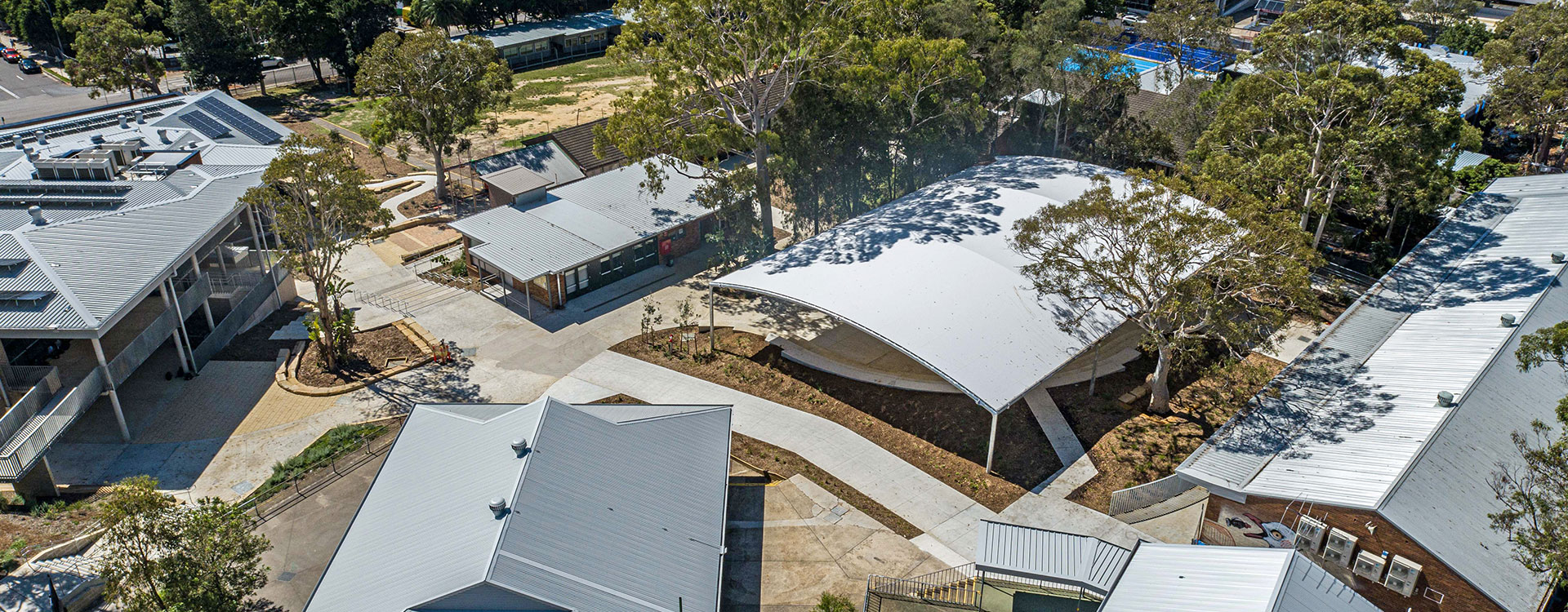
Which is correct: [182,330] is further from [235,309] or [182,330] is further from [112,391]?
[112,391]

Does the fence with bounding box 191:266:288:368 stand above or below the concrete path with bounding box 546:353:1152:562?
above

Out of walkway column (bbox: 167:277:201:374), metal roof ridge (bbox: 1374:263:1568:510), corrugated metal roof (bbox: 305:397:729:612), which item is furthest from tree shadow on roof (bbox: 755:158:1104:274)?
walkway column (bbox: 167:277:201:374)

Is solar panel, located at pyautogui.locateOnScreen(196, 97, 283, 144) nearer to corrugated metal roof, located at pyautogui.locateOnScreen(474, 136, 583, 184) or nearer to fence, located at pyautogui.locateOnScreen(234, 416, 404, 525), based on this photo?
corrugated metal roof, located at pyautogui.locateOnScreen(474, 136, 583, 184)

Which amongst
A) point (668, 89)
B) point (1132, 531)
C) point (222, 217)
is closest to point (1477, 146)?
point (1132, 531)

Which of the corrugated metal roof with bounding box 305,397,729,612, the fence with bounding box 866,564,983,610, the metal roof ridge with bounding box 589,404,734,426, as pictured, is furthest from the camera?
the metal roof ridge with bounding box 589,404,734,426

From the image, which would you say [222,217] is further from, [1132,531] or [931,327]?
[1132,531]

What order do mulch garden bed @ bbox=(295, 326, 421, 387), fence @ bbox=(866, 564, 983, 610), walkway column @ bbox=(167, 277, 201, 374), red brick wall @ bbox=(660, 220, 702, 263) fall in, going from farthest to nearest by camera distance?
red brick wall @ bbox=(660, 220, 702, 263)
mulch garden bed @ bbox=(295, 326, 421, 387)
walkway column @ bbox=(167, 277, 201, 374)
fence @ bbox=(866, 564, 983, 610)

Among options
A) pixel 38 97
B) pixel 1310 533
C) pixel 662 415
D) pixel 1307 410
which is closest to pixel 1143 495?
pixel 1310 533
